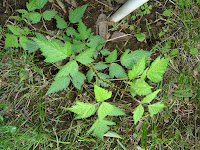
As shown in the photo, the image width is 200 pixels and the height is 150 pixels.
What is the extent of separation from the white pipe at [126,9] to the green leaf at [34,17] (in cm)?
77

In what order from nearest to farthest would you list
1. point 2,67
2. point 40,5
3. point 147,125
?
point 40,5 → point 2,67 → point 147,125

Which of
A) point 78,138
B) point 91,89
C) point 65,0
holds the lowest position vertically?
point 78,138

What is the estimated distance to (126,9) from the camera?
1790mm

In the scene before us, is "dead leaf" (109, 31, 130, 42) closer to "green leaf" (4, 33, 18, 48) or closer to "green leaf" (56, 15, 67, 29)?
"green leaf" (56, 15, 67, 29)

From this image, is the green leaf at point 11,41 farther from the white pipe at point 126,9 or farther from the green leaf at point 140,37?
the green leaf at point 140,37

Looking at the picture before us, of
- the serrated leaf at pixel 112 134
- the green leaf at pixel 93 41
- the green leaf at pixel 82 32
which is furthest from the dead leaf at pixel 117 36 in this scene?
the serrated leaf at pixel 112 134

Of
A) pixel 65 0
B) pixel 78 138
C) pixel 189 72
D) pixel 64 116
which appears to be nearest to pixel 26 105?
pixel 64 116

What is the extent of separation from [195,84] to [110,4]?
1.39 m

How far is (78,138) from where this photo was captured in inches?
80.7

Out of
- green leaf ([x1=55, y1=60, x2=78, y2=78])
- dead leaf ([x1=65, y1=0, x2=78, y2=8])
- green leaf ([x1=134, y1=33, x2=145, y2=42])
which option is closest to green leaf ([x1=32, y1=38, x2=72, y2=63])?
green leaf ([x1=55, y1=60, x2=78, y2=78])

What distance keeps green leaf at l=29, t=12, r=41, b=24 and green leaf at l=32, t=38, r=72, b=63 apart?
1.87 feet

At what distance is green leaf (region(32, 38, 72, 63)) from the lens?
1.34 meters

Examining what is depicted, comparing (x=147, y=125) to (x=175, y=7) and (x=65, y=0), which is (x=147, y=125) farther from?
(x=65, y=0)

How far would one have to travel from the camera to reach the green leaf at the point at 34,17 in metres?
1.82
